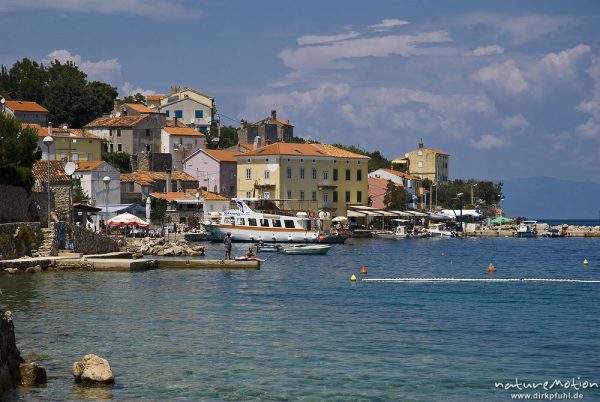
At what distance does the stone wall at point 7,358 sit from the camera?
58.4 ft

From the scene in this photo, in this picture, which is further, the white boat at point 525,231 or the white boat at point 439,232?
the white boat at point 525,231

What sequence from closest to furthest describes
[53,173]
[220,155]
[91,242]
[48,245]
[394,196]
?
[48,245] < [91,242] < [53,173] < [220,155] < [394,196]

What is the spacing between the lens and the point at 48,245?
4719 centimetres

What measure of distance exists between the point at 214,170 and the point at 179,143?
798cm

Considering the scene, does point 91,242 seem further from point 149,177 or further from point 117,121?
point 117,121

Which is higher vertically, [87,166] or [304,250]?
[87,166]

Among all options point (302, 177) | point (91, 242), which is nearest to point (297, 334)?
point (91, 242)

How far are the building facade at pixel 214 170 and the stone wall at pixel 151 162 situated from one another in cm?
297

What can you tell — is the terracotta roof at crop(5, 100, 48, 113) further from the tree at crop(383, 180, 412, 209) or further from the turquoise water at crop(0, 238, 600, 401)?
the turquoise water at crop(0, 238, 600, 401)

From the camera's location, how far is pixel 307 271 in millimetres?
52188

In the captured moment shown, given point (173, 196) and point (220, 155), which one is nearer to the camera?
point (173, 196)

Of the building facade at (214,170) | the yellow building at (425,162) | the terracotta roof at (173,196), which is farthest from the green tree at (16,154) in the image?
the yellow building at (425,162)

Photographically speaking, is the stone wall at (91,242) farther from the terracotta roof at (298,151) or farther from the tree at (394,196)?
the tree at (394,196)

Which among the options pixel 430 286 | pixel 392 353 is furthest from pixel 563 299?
pixel 392 353
